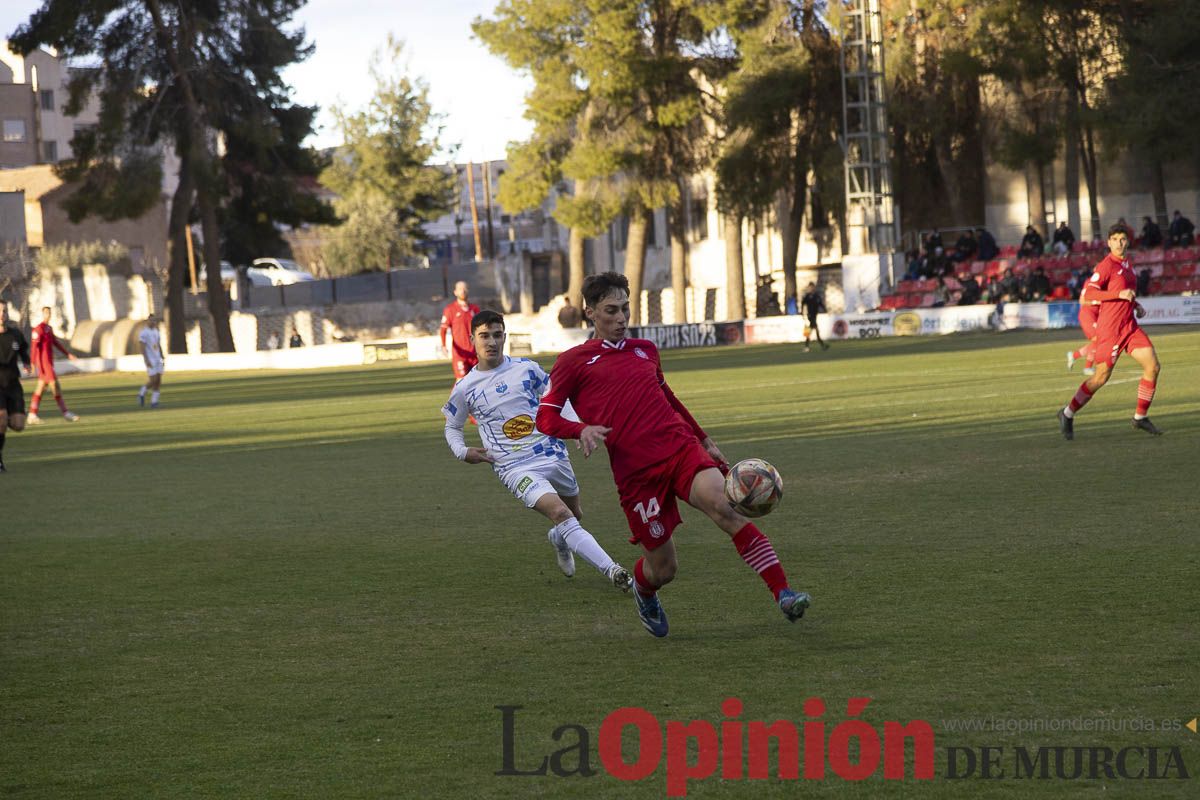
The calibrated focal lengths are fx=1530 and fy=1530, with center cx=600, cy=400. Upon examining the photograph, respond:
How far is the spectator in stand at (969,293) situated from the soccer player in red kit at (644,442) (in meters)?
35.3

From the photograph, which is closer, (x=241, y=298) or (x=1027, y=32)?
(x=1027, y=32)

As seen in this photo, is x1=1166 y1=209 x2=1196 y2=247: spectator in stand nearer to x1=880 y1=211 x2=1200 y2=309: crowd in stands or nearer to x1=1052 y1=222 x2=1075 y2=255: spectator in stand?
x1=880 y1=211 x2=1200 y2=309: crowd in stands

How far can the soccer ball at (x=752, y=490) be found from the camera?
22.4 ft

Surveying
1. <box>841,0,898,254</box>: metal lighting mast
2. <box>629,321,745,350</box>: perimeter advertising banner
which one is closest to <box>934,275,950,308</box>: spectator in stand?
<box>841,0,898,254</box>: metal lighting mast

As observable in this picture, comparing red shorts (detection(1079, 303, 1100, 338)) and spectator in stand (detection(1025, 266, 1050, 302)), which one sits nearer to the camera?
red shorts (detection(1079, 303, 1100, 338))

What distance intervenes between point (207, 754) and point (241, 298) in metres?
69.6

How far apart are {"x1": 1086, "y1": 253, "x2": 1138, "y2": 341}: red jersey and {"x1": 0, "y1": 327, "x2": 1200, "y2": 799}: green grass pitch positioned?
1047 millimetres

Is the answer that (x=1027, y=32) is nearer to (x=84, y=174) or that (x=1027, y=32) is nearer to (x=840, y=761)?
(x=84, y=174)

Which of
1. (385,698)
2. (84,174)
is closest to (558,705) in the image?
(385,698)

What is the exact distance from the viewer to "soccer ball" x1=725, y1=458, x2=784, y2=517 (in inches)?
269

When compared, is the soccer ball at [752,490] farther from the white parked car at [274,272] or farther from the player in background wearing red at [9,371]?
the white parked car at [274,272]

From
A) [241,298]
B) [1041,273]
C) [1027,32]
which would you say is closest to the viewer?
[1041,273]

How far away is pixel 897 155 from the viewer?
51.3 m

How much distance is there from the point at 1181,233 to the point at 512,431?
1358 inches
